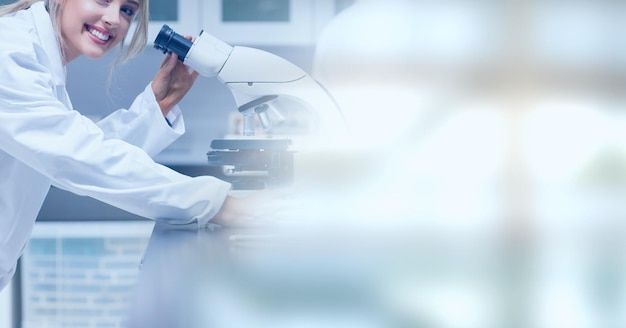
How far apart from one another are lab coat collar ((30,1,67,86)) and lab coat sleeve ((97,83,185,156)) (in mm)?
200

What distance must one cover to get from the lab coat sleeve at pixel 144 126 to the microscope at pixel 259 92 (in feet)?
0.79

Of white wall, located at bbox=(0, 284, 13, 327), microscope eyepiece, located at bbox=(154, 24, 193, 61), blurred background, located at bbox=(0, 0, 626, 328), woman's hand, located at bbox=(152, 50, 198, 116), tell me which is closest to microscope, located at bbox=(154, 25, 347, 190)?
microscope eyepiece, located at bbox=(154, 24, 193, 61)

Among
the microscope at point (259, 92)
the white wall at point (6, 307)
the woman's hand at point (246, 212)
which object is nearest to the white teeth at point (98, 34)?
the microscope at point (259, 92)

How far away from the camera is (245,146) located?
1126 mm

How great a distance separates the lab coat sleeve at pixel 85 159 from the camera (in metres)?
0.95

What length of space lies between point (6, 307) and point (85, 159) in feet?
4.99

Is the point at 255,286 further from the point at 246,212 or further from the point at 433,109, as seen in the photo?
the point at 433,109

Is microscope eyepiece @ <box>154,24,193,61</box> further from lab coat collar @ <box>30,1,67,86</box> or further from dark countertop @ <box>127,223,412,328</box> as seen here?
dark countertop @ <box>127,223,412,328</box>

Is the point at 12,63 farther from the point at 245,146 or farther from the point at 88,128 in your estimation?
the point at 245,146

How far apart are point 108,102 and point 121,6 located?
1.36m

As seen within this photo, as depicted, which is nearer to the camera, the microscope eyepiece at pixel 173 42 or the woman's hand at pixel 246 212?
the woman's hand at pixel 246 212

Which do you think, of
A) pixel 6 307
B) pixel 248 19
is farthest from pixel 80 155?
pixel 248 19

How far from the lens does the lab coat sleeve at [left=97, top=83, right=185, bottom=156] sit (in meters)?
1.37

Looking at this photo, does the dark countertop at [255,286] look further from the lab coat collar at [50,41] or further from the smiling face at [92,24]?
the smiling face at [92,24]
